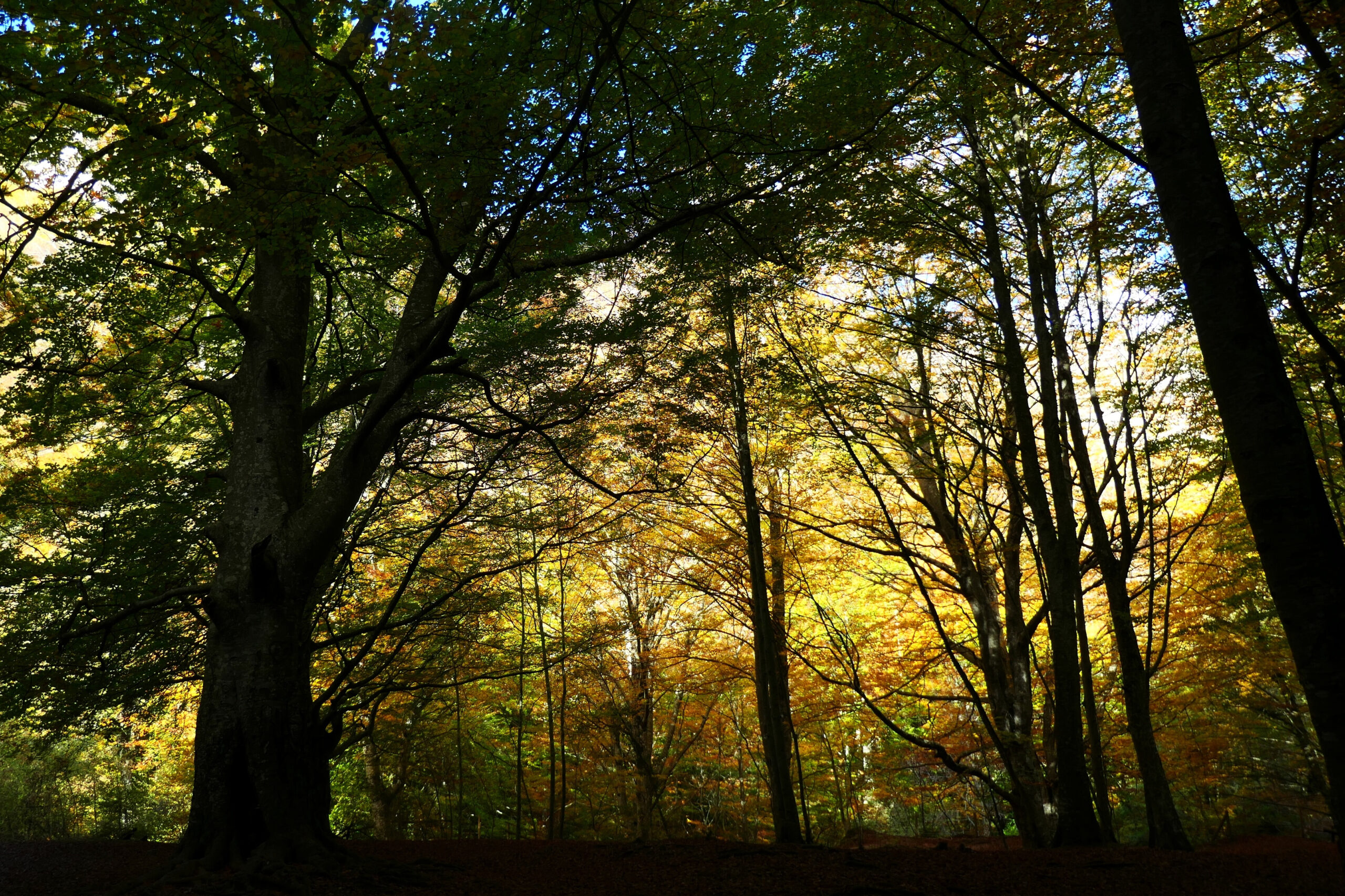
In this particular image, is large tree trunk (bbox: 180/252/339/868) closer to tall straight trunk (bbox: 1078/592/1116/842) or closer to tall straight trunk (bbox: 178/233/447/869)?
tall straight trunk (bbox: 178/233/447/869)

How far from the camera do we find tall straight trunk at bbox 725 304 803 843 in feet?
23.5

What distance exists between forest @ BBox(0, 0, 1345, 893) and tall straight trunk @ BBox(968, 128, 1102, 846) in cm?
4

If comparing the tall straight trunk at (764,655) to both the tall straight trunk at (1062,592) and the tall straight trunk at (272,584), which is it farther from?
the tall straight trunk at (272,584)

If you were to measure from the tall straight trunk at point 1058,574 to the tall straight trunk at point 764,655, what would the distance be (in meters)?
2.41

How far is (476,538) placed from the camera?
11078mm

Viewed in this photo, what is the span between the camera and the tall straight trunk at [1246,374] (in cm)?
172

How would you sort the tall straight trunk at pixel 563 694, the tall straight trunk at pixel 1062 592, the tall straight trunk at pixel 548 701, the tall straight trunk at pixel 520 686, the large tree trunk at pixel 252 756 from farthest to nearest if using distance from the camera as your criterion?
the tall straight trunk at pixel 563 694
the tall straight trunk at pixel 520 686
the tall straight trunk at pixel 548 701
the tall straight trunk at pixel 1062 592
the large tree trunk at pixel 252 756

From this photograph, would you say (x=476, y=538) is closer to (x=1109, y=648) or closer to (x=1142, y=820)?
(x=1109, y=648)

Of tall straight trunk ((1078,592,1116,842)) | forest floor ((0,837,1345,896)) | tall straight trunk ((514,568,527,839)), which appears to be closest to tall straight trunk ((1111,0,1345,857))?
forest floor ((0,837,1345,896))

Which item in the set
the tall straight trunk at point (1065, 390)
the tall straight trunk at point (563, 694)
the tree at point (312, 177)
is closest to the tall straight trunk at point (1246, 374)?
the tree at point (312, 177)

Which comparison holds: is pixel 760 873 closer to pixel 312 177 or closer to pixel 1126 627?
pixel 1126 627

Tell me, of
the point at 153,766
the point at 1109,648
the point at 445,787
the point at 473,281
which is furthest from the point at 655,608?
the point at 153,766

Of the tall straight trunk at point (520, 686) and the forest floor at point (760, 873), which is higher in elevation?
the tall straight trunk at point (520, 686)

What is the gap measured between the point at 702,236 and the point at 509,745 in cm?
1317
